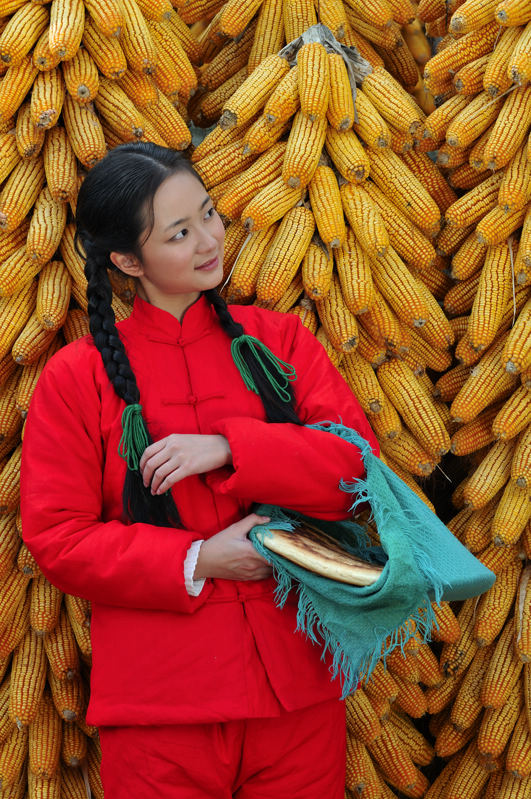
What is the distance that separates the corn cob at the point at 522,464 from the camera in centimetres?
269

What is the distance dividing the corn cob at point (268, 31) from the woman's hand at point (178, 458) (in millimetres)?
1336

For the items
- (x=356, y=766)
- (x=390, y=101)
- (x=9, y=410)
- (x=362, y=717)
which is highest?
(x=390, y=101)

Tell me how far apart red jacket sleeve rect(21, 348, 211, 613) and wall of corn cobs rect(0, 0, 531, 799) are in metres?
0.46

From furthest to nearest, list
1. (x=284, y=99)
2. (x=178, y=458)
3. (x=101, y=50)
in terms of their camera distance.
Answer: (x=284, y=99) < (x=101, y=50) < (x=178, y=458)

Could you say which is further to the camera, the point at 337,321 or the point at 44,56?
the point at 337,321

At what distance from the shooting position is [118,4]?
8.10 feet

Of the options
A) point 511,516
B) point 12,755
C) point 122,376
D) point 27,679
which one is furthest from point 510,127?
point 12,755

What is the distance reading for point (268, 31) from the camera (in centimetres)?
280

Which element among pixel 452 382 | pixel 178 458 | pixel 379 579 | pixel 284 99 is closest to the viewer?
pixel 379 579

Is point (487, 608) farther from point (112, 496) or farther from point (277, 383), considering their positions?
point (112, 496)

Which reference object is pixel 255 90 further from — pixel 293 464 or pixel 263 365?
pixel 293 464

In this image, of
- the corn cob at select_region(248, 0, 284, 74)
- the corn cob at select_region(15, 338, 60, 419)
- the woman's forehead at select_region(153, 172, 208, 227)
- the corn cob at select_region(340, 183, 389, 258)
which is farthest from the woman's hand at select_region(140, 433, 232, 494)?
the corn cob at select_region(248, 0, 284, 74)

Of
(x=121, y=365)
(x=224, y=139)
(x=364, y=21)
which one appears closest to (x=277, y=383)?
(x=121, y=365)

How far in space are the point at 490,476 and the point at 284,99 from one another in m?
1.24
